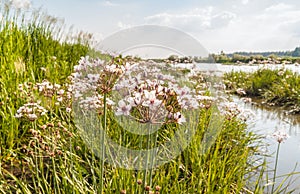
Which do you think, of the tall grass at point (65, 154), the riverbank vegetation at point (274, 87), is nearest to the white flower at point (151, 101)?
the tall grass at point (65, 154)

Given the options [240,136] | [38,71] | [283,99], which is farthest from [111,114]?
[283,99]

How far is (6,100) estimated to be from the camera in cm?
286

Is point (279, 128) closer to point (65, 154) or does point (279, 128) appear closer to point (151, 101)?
point (65, 154)

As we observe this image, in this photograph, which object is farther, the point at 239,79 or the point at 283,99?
the point at 239,79

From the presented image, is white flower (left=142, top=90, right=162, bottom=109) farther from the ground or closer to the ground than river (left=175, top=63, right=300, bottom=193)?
farther from the ground

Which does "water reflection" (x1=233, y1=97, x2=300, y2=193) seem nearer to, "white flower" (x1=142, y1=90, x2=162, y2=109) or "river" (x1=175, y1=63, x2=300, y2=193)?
"river" (x1=175, y1=63, x2=300, y2=193)

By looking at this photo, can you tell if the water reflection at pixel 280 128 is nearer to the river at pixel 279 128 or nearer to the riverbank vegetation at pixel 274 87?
the river at pixel 279 128

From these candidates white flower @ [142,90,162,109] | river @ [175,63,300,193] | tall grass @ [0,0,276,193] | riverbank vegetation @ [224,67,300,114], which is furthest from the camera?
riverbank vegetation @ [224,67,300,114]

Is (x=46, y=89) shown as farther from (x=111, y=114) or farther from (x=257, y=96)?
(x=257, y=96)

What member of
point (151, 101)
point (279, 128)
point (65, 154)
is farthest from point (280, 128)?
point (151, 101)

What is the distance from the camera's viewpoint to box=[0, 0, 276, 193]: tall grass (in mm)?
1752

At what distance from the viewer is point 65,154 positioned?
1851mm

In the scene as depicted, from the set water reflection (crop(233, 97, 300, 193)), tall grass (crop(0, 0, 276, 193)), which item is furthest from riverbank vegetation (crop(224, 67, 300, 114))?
tall grass (crop(0, 0, 276, 193))

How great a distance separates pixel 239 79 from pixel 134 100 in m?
10.3
